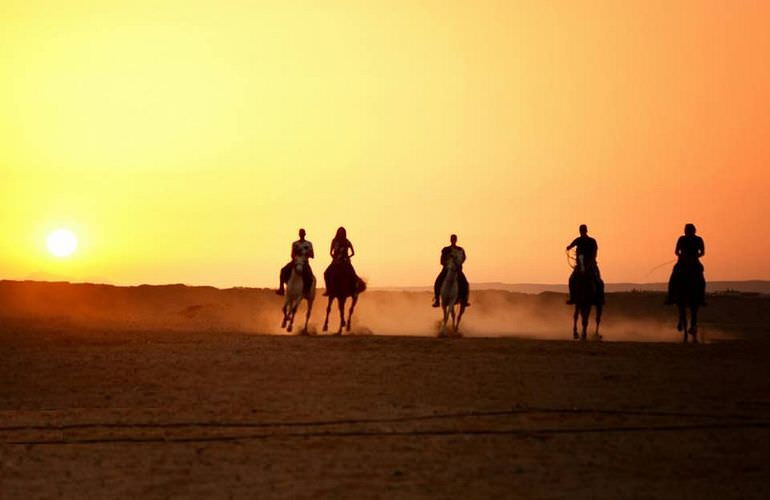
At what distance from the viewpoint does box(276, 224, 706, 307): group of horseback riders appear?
34656 millimetres

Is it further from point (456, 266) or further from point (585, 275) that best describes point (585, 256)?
point (456, 266)

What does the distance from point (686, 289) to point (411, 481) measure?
2050cm

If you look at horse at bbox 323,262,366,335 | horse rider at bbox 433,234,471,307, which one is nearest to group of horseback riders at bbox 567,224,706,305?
horse rider at bbox 433,234,471,307

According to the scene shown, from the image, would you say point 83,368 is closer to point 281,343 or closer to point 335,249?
point 281,343

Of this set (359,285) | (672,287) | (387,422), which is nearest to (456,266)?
(359,285)

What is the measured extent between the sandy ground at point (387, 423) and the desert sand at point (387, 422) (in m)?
0.04

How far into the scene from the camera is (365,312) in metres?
60.9

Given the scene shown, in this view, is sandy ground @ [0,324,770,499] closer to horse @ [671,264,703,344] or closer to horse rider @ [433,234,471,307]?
horse @ [671,264,703,344]

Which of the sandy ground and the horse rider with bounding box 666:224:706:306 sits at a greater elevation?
the horse rider with bounding box 666:224:706:306

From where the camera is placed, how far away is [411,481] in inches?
608

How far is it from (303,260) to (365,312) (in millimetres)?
24151

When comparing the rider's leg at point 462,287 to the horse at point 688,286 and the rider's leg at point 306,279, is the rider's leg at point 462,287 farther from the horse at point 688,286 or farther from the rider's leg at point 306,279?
the horse at point 688,286

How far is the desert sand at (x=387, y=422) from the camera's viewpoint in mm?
15500

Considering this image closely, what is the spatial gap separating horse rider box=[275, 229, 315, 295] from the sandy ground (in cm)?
585
